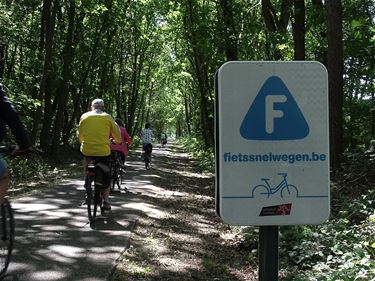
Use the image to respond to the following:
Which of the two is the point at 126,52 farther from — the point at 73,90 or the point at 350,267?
the point at 350,267

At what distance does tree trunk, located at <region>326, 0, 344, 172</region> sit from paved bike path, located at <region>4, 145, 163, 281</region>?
5.14 m

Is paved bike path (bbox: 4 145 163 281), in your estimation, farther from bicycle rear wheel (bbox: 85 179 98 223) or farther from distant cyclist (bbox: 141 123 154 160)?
distant cyclist (bbox: 141 123 154 160)

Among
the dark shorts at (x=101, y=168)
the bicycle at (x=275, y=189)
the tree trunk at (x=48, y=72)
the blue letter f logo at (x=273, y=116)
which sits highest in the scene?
the tree trunk at (x=48, y=72)

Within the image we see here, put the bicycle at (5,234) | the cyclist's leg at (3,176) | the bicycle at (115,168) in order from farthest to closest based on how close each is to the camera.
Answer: the bicycle at (115,168) < the bicycle at (5,234) < the cyclist's leg at (3,176)

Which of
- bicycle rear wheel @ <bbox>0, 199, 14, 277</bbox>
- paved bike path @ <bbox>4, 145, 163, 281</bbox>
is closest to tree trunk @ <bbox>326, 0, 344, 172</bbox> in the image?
paved bike path @ <bbox>4, 145, 163, 281</bbox>

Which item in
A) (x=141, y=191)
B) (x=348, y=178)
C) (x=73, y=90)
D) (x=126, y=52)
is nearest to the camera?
(x=348, y=178)

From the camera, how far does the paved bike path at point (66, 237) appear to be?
564 cm

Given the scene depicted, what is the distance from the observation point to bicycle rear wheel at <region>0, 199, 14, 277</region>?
5160 mm

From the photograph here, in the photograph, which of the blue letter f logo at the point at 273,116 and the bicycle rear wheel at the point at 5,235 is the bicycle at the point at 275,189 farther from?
the bicycle rear wheel at the point at 5,235

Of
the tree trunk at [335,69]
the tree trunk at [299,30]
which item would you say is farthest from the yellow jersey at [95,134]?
the tree trunk at [299,30]

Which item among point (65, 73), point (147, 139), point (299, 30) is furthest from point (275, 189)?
point (65, 73)

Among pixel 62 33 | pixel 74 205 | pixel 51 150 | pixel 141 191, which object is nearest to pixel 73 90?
pixel 62 33

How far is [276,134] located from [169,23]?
3167 cm

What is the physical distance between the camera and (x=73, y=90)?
2894 centimetres
